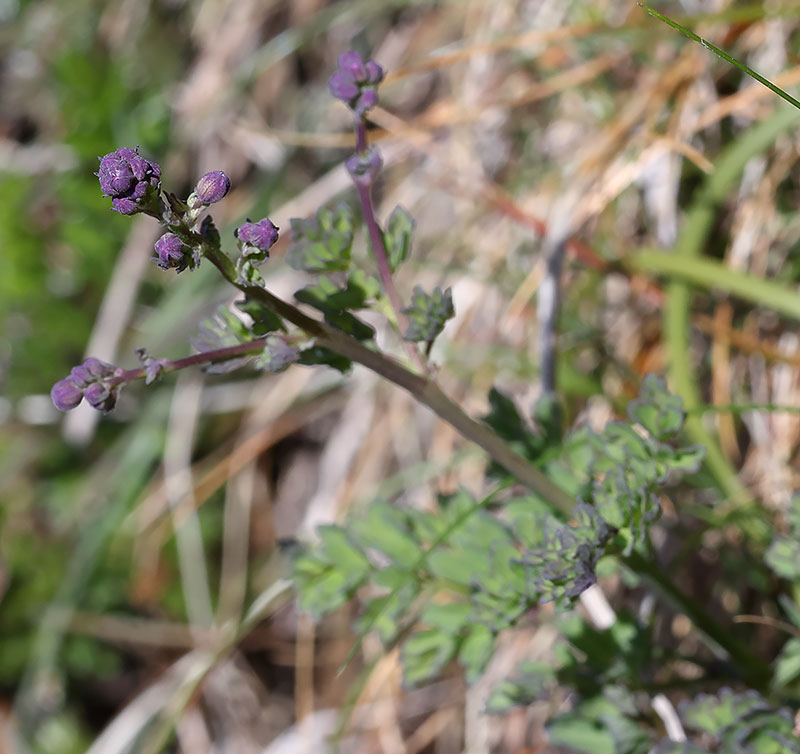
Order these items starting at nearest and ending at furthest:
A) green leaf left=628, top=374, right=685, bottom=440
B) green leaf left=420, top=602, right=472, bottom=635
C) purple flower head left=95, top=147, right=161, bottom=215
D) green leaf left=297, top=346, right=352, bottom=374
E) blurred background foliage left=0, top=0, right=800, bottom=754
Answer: purple flower head left=95, top=147, right=161, bottom=215 → green leaf left=297, top=346, right=352, bottom=374 → green leaf left=628, top=374, right=685, bottom=440 → green leaf left=420, top=602, right=472, bottom=635 → blurred background foliage left=0, top=0, right=800, bottom=754

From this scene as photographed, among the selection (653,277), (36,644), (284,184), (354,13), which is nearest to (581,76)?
(653,277)

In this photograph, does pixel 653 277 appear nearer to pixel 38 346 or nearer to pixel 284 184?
pixel 284 184

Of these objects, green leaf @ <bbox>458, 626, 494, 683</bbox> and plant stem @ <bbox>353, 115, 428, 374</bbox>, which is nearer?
plant stem @ <bbox>353, 115, 428, 374</bbox>

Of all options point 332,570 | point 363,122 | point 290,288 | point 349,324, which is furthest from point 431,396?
point 290,288

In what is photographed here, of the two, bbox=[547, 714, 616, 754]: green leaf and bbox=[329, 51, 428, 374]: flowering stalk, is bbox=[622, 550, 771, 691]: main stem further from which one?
bbox=[329, 51, 428, 374]: flowering stalk

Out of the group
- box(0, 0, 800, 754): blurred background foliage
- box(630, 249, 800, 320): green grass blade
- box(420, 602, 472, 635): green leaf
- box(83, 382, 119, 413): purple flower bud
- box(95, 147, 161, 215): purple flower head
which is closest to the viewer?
box(95, 147, 161, 215): purple flower head

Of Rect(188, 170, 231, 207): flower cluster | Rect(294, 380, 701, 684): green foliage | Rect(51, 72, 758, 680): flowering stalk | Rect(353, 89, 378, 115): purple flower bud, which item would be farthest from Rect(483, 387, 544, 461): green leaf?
Rect(188, 170, 231, 207): flower cluster
